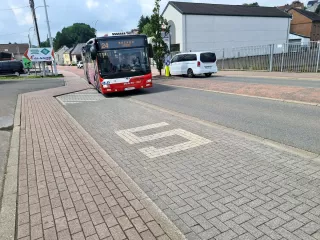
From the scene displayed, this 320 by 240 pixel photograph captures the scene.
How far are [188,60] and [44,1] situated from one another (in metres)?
19.2

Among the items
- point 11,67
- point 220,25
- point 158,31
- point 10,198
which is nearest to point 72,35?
point 220,25

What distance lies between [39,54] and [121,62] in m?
19.2

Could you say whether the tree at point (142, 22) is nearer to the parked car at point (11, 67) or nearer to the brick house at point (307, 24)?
the brick house at point (307, 24)

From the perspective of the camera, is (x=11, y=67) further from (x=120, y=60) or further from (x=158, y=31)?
(x=120, y=60)

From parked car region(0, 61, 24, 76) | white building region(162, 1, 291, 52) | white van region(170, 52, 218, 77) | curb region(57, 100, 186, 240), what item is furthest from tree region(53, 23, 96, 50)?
curb region(57, 100, 186, 240)

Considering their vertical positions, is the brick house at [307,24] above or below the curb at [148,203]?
above

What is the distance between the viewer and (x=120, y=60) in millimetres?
12977

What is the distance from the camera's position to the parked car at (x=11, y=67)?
3419 centimetres

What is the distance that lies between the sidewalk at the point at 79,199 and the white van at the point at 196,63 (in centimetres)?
1613

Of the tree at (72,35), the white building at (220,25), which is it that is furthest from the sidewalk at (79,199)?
the tree at (72,35)

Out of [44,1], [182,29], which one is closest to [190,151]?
[44,1]

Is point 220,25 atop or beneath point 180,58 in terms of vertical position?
atop

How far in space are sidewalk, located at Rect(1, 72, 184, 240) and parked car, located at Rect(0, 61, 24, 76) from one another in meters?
33.6

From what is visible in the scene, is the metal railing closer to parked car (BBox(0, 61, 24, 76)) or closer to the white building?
the white building
